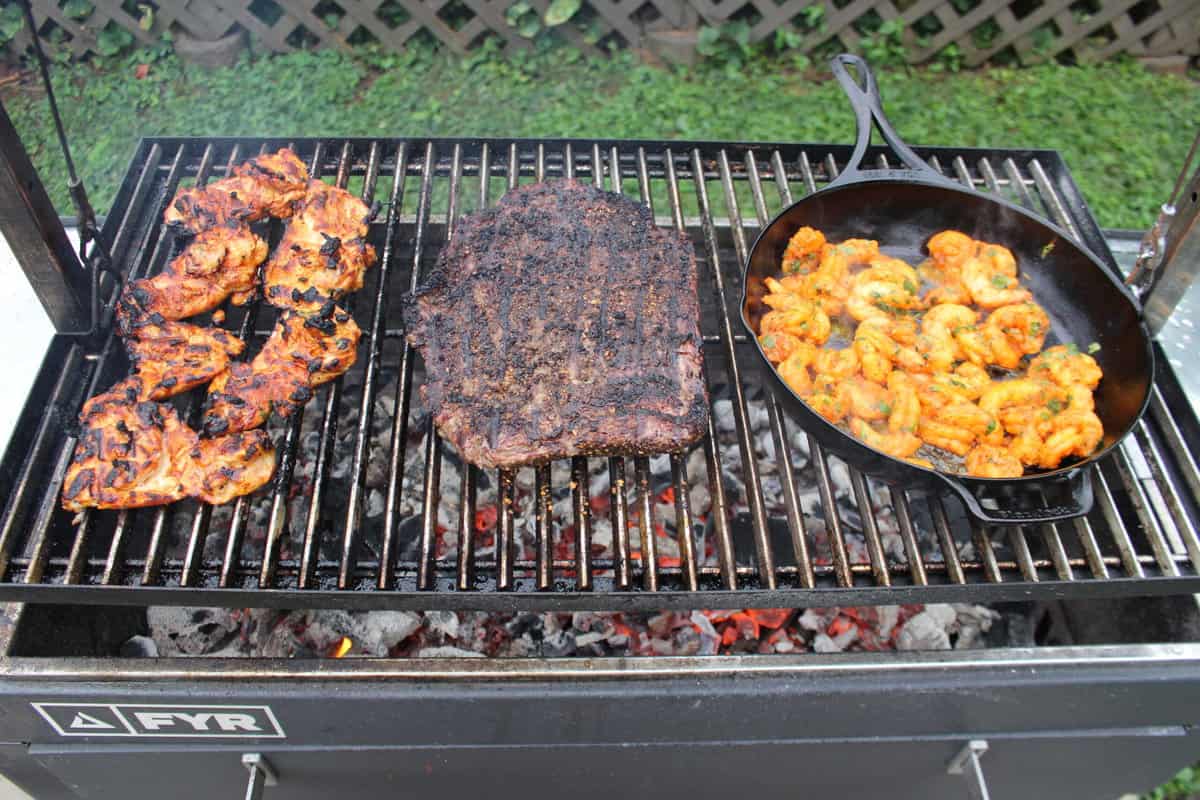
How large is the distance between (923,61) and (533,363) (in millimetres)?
5953

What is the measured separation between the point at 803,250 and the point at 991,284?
0.76m

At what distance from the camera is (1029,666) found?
264 cm

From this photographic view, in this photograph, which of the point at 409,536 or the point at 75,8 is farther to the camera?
the point at 75,8

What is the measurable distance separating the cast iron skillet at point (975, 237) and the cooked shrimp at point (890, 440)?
0.48ft

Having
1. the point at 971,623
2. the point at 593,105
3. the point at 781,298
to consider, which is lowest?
the point at 971,623

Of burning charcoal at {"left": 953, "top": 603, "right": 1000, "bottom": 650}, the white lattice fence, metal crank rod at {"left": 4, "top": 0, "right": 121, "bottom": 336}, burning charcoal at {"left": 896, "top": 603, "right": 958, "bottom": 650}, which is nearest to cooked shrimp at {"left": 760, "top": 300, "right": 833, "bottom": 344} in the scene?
burning charcoal at {"left": 896, "top": 603, "right": 958, "bottom": 650}

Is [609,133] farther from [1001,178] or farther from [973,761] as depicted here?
[973,761]

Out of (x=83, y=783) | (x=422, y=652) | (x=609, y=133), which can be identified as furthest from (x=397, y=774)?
(x=609, y=133)

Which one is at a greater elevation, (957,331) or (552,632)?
(957,331)

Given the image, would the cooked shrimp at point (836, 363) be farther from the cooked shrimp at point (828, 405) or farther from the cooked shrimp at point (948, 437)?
the cooked shrimp at point (948, 437)

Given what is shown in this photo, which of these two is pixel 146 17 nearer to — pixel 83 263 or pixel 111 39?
pixel 111 39

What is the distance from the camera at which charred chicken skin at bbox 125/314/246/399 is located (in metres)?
2.90

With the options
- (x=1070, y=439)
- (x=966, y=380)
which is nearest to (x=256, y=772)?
(x=966, y=380)

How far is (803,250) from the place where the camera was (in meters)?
3.34
